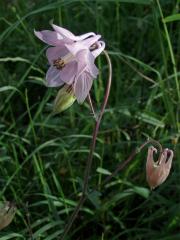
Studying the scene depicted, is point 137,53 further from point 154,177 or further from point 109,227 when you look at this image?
point 154,177

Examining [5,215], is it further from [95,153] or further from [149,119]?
[149,119]

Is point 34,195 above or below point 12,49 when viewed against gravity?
below

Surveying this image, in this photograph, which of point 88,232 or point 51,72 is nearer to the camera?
point 51,72

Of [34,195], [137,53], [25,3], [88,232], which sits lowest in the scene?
[88,232]

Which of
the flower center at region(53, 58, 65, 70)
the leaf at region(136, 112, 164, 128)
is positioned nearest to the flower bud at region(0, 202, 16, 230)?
the flower center at region(53, 58, 65, 70)

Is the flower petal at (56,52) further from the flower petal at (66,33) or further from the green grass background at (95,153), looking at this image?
the green grass background at (95,153)

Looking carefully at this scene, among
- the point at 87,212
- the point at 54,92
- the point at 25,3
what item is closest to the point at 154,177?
the point at 87,212

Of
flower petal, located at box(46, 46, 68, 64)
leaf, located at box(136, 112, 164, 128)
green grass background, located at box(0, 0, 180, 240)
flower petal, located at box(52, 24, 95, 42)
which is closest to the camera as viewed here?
flower petal, located at box(52, 24, 95, 42)

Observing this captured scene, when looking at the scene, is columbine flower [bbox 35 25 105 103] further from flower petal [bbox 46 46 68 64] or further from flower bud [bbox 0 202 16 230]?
flower bud [bbox 0 202 16 230]
